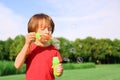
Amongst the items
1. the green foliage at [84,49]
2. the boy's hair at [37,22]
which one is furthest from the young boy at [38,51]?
the green foliage at [84,49]

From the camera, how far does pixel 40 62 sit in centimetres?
396

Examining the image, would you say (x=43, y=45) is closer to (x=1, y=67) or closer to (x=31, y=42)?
(x=31, y=42)

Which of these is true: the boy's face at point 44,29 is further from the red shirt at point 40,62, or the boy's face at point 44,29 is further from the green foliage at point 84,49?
the green foliage at point 84,49

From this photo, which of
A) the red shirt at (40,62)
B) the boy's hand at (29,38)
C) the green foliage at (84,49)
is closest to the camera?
the boy's hand at (29,38)

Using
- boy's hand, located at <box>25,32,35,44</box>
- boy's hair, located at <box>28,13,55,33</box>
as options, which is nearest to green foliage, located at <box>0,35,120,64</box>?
boy's hair, located at <box>28,13,55,33</box>

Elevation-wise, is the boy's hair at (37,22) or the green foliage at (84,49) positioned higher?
the green foliage at (84,49)

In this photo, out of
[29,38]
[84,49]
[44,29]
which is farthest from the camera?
[84,49]

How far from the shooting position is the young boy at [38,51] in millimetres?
3877

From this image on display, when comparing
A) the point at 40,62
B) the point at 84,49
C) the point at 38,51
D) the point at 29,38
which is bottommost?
the point at 40,62

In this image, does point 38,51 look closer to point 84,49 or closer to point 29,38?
point 29,38

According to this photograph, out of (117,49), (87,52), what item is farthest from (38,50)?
(117,49)

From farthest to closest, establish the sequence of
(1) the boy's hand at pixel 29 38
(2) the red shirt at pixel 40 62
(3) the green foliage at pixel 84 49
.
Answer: (3) the green foliage at pixel 84 49, (2) the red shirt at pixel 40 62, (1) the boy's hand at pixel 29 38

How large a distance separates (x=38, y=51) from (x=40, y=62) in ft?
0.43

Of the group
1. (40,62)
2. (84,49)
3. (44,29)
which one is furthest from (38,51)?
(84,49)
